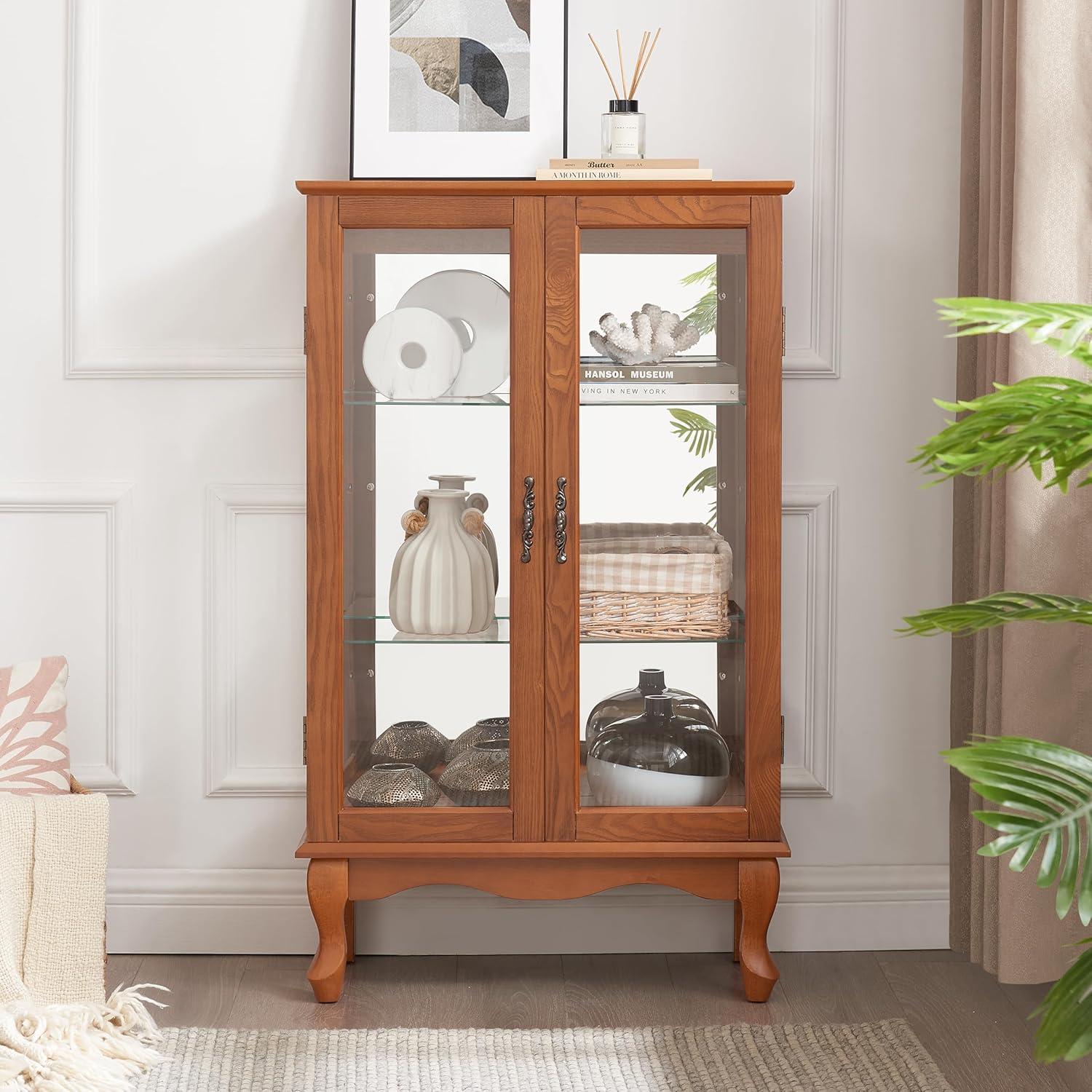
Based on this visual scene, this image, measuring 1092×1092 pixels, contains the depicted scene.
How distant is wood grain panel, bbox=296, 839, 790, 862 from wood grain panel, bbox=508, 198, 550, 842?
0.03m

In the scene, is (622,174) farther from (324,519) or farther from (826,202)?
(324,519)

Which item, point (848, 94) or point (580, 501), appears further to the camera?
point (848, 94)

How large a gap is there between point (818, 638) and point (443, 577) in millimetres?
801

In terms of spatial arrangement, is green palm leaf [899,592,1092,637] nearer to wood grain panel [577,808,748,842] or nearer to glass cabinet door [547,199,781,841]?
glass cabinet door [547,199,781,841]

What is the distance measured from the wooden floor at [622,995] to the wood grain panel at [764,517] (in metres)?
0.37

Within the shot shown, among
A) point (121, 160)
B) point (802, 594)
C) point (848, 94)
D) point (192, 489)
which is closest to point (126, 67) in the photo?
point (121, 160)

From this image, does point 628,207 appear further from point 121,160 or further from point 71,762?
point 71,762

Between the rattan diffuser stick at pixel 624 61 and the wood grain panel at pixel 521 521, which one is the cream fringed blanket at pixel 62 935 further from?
the rattan diffuser stick at pixel 624 61

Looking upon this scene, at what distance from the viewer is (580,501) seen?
1910 millimetres

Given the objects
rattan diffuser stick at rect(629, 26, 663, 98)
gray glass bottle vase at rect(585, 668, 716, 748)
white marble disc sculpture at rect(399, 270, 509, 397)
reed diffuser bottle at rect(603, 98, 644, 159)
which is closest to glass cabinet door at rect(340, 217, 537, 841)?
white marble disc sculpture at rect(399, 270, 509, 397)

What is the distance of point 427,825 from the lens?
76.5 inches

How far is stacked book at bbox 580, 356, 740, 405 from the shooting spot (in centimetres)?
191

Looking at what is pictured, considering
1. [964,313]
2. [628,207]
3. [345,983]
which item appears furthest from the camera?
[345,983]

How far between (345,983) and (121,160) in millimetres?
1648
